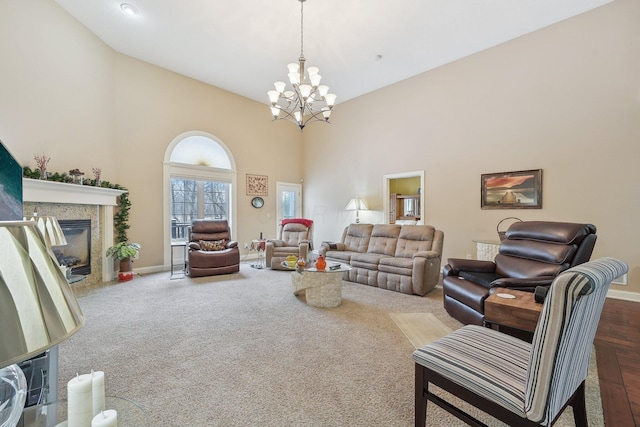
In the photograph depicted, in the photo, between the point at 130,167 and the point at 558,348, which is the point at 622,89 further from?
the point at 130,167

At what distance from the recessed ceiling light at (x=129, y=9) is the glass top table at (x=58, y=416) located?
4809 millimetres

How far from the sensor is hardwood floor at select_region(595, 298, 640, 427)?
63.3 inches

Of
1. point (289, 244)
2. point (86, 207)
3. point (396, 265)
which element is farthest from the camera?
point (289, 244)

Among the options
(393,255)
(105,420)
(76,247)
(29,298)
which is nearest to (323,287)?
(393,255)

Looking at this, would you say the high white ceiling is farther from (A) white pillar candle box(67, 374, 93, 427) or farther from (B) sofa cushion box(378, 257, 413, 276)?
(A) white pillar candle box(67, 374, 93, 427)

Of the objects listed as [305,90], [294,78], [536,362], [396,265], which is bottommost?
[396,265]

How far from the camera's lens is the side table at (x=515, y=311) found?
1.86 meters

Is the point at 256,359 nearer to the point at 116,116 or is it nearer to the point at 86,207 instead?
the point at 86,207

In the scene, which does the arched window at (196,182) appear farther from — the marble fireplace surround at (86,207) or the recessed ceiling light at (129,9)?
the recessed ceiling light at (129,9)

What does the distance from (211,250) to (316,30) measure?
4263 mm

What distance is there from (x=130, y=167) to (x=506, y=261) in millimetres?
6215

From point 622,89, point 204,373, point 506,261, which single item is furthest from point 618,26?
point 204,373

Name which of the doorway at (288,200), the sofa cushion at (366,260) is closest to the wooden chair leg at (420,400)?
the sofa cushion at (366,260)

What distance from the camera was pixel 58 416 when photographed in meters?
1.01
